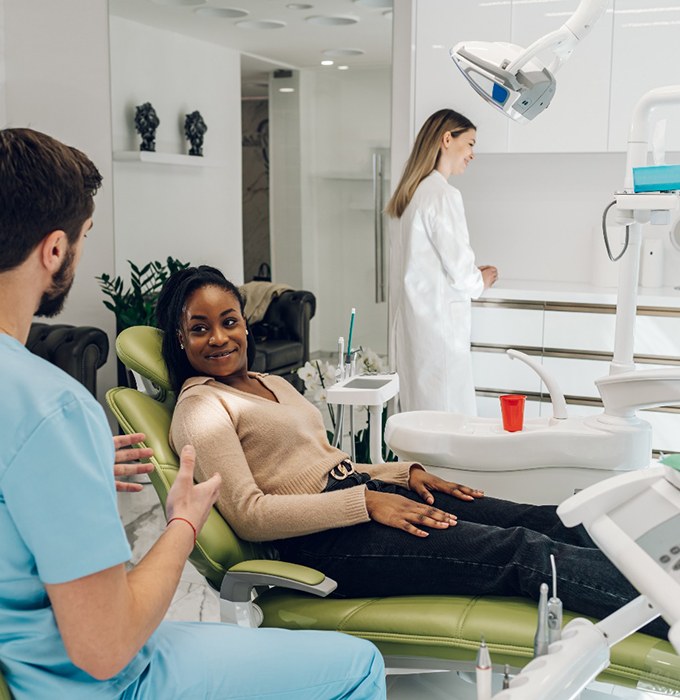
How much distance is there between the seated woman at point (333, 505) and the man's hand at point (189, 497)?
1.73ft

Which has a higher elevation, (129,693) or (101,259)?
(101,259)

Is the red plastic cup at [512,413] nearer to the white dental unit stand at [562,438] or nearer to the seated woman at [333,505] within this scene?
the white dental unit stand at [562,438]

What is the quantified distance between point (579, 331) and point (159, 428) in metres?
2.33

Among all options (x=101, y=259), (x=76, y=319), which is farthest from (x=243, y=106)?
(x=76, y=319)

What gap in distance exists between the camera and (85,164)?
122 cm

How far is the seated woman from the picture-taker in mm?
1881

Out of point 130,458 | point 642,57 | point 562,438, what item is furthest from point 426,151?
point 130,458

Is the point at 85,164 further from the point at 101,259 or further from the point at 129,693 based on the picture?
the point at 101,259

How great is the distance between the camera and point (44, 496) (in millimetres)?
1082

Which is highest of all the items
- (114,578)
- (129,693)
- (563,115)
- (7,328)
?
(563,115)

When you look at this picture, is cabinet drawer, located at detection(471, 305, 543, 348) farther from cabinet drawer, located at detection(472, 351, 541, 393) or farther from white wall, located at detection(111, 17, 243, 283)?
white wall, located at detection(111, 17, 243, 283)

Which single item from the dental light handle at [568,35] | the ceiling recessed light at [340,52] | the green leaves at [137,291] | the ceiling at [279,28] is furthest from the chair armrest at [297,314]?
the dental light handle at [568,35]

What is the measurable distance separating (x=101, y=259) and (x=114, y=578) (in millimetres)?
3714

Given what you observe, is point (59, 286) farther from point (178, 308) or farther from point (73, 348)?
point (73, 348)
